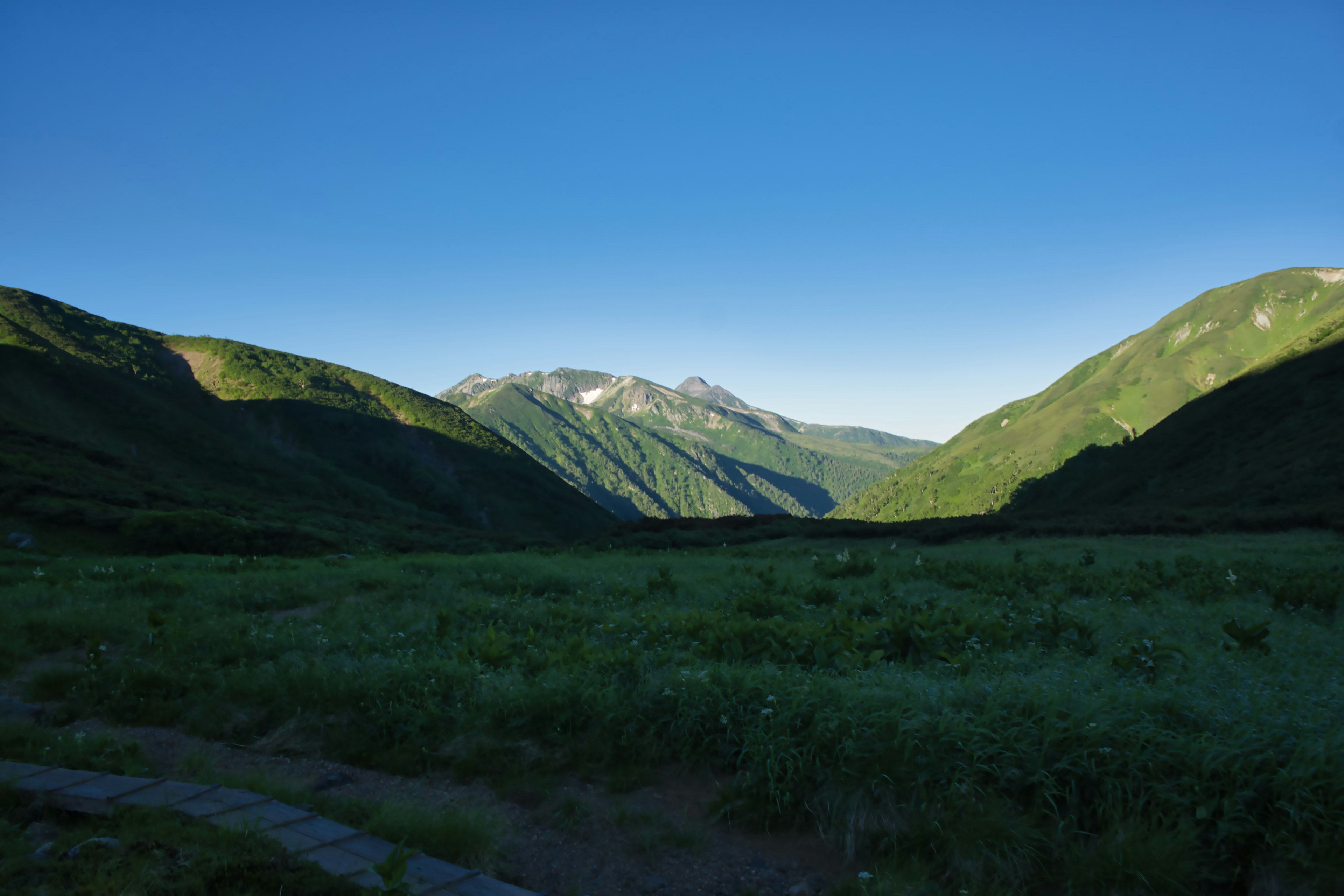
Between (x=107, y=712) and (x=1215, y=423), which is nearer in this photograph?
(x=107, y=712)

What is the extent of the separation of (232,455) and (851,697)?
8098 centimetres

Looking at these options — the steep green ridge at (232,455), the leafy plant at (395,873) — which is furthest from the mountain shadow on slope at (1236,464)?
the steep green ridge at (232,455)

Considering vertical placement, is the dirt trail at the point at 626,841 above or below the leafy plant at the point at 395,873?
below

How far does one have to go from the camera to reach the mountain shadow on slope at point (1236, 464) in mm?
35281

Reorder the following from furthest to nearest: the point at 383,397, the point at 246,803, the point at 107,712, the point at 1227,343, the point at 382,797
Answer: the point at 1227,343
the point at 383,397
the point at 107,712
the point at 382,797
the point at 246,803

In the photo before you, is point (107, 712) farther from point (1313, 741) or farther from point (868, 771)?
point (1313, 741)

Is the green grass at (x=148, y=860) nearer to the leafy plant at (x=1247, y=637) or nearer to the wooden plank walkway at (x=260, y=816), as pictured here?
the wooden plank walkway at (x=260, y=816)

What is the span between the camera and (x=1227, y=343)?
19738cm

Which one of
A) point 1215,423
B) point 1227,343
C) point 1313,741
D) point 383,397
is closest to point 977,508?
point 1215,423

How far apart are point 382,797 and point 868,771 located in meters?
4.96

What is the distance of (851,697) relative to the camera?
6.61m

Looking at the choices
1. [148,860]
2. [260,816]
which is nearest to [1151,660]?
[260,816]

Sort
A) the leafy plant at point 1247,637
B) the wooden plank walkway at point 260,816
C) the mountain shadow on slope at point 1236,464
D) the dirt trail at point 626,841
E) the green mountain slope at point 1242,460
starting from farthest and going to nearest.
→ the green mountain slope at point 1242,460 < the mountain shadow on slope at point 1236,464 < the leafy plant at point 1247,637 < the dirt trail at point 626,841 < the wooden plank walkway at point 260,816

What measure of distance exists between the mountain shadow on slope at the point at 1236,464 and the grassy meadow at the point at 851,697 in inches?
1026
